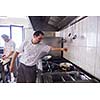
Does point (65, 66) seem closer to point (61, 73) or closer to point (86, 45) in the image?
point (61, 73)

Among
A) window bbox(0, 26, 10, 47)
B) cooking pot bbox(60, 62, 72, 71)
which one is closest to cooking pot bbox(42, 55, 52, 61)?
cooking pot bbox(60, 62, 72, 71)

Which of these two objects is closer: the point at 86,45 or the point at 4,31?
the point at 4,31

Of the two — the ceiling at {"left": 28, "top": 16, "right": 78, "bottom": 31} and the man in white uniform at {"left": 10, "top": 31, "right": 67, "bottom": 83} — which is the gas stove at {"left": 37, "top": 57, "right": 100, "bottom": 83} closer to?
the man in white uniform at {"left": 10, "top": 31, "right": 67, "bottom": 83}

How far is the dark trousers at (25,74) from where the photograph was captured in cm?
103

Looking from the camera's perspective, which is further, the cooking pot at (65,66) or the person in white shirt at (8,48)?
the cooking pot at (65,66)

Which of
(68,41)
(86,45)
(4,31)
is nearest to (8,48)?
(4,31)

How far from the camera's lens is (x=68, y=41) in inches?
42.1

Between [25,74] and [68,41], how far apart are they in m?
0.35

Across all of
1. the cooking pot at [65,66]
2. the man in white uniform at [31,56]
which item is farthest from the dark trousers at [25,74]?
the cooking pot at [65,66]

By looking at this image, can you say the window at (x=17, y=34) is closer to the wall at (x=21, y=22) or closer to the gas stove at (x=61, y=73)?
the wall at (x=21, y=22)

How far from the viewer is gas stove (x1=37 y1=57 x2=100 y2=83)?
1.06 meters

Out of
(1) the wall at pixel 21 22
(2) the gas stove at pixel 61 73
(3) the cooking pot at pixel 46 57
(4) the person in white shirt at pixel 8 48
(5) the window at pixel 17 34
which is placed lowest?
(2) the gas stove at pixel 61 73

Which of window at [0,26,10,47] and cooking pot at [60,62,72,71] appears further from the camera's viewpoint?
cooking pot at [60,62,72,71]
